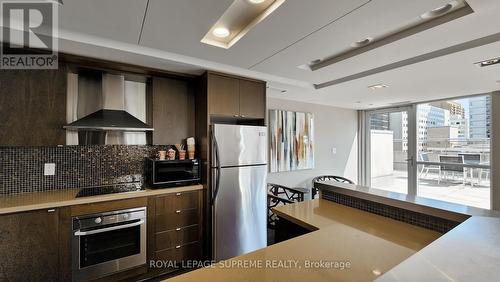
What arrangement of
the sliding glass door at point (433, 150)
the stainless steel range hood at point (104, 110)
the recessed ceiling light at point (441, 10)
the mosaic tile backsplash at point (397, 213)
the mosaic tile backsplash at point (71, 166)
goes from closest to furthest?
the mosaic tile backsplash at point (397, 213) → the recessed ceiling light at point (441, 10) → the mosaic tile backsplash at point (71, 166) → the stainless steel range hood at point (104, 110) → the sliding glass door at point (433, 150)

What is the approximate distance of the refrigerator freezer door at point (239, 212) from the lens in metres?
2.50

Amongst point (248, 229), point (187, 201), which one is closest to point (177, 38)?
point (187, 201)

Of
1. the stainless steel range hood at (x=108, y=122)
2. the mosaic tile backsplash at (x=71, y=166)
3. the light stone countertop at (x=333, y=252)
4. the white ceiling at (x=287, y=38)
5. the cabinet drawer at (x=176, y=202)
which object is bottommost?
the cabinet drawer at (x=176, y=202)

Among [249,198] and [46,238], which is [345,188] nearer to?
[249,198]

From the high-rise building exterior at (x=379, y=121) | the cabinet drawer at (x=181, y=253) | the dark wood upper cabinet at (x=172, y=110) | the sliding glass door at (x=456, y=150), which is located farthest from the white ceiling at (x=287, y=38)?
Answer: the high-rise building exterior at (x=379, y=121)

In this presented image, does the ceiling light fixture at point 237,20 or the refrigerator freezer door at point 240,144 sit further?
the refrigerator freezer door at point 240,144

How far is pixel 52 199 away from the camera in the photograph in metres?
1.92

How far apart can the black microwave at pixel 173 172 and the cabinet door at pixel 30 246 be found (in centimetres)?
84

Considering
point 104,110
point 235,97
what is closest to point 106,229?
point 104,110

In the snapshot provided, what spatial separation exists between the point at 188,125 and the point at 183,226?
123cm

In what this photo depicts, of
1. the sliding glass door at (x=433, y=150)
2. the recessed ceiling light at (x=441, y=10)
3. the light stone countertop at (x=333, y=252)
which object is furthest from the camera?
→ the sliding glass door at (x=433, y=150)

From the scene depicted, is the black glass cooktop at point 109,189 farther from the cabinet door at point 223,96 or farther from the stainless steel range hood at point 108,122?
the cabinet door at point 223,96

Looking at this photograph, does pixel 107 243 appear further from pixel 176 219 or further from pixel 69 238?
pixel 176 219

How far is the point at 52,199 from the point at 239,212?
5.91ft
